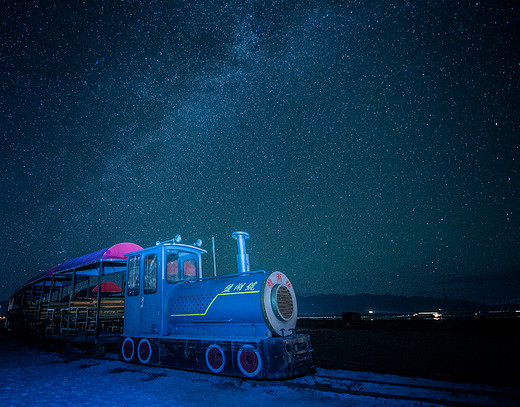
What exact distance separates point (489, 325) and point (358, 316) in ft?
34.2

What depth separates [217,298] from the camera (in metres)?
6.51

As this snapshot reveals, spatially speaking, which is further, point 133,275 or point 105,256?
point 105,256

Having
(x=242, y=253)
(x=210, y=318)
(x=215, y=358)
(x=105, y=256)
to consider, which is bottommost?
(x=215, y=358)

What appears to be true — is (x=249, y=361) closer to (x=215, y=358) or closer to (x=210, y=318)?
(x=215, y=358)

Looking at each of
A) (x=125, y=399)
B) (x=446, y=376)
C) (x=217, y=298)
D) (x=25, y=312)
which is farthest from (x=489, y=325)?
(x=25, y=312)

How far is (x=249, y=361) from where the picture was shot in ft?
18.6

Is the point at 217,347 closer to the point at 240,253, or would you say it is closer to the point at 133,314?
the point at 240,253

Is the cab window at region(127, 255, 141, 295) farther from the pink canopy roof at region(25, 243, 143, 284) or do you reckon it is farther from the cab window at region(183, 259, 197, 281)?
the pink canopy roof at region(25, 243, 143, 284)

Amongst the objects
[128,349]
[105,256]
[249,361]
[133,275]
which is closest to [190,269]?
[133,275]

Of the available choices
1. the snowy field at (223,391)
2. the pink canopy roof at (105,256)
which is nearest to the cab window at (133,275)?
the pink canopy roof at (105,256)

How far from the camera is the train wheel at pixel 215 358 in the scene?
6035mm

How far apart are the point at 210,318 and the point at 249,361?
1.37 meters

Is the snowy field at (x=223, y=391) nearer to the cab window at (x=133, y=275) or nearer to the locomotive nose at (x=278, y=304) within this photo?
the locomotive nose at (x=278, y=304)

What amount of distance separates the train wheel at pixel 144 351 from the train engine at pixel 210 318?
1.0 inches
